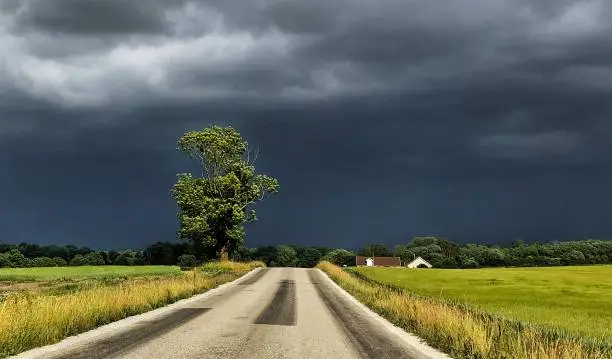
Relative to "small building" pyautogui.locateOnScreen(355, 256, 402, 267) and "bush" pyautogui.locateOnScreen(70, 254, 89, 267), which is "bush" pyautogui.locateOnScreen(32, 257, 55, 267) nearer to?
"bush" pyautogui.locateOnScreen(70, 254, 89, 267)

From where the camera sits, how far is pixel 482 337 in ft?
43.7

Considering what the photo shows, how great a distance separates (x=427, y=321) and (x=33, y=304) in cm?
1116

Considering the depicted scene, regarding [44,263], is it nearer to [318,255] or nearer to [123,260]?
[123,260]

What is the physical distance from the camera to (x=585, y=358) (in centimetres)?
1080

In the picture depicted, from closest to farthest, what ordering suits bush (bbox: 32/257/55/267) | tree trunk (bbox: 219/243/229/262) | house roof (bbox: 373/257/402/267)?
tree trunk (bbox: 219/243/229/262)
bush (bbox: 32/257/55/267)
house roof (bbox: 373/257/402/267)

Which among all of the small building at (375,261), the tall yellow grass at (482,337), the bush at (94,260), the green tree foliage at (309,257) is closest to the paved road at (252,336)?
the tall yellow grass at (482,337)

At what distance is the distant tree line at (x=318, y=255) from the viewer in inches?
4247

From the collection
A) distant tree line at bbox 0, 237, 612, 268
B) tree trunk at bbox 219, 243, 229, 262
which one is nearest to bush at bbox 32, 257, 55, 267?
distant tree line at bbox 0, 237, 612, 268

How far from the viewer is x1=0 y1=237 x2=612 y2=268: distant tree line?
107875mm

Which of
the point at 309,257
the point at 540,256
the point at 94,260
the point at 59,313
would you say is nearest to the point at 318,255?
the point at 309,257

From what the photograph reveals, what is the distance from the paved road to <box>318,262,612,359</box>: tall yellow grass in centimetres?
107

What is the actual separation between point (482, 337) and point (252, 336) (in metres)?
5.72

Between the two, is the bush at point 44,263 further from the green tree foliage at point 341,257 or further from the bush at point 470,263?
the bush at point 470,263

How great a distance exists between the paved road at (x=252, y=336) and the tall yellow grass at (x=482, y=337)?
3.52 ft
